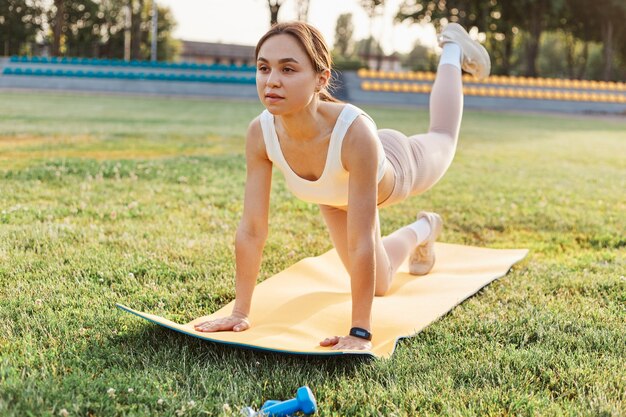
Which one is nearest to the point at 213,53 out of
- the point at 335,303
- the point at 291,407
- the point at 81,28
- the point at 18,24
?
the point at 81,28

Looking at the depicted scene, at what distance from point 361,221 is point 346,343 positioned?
1.71 ft

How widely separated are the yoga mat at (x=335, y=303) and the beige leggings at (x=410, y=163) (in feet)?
0.71

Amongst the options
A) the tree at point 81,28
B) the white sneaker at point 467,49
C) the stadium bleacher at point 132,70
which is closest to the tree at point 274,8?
the stadium bleacher at point 132,70

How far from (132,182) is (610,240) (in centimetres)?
439

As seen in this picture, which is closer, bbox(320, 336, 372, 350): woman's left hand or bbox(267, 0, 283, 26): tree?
bbox(320, 336, 372, 350): woman's left hand

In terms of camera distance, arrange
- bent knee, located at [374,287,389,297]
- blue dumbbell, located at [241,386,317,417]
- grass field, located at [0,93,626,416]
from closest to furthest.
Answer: blue dumbbell, located at [241,386,317,417] → grass field, located at [0,93,626,416] → bent knee, located at [374,287,389,297]

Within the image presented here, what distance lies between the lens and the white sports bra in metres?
3.00

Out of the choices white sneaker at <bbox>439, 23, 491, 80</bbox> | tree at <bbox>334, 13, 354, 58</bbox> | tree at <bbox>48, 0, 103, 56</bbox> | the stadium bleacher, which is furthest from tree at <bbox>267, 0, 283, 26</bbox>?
tree at <bbox>334, 13, 354, 58</bbox>

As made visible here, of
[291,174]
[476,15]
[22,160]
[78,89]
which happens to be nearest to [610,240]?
[291,174]

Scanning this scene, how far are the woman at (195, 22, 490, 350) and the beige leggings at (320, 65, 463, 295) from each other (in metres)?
0.01

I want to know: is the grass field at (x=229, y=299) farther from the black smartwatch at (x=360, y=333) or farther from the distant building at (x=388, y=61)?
the distant building at (x=388, y=61)

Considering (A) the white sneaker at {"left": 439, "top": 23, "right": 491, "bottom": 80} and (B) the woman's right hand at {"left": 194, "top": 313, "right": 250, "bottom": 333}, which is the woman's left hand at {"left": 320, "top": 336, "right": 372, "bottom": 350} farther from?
(A) the white sneaker at {"left": 439, "top": 23, "right": 491, "bottom": 80}

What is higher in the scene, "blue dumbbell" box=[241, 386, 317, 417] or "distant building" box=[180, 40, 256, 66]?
"distant building" box=[180, 40, 256, 66]

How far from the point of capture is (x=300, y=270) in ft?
13.6
